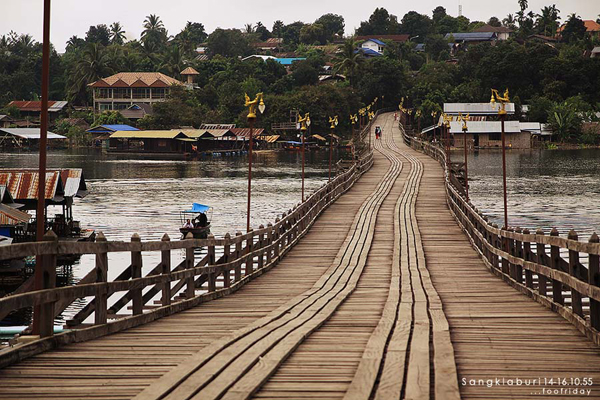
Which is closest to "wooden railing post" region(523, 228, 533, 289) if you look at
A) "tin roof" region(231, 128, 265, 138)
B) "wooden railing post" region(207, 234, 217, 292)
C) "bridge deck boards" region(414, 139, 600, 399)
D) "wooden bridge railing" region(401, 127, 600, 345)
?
"wooden bridge railing" region(401, 127, 600, 345)

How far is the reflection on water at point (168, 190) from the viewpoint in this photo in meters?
53.8

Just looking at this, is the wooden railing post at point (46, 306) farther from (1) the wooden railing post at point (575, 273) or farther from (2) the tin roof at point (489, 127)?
(2) the tin roof at point (489, 127)

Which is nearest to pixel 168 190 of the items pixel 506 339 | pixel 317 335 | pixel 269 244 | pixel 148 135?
pixel 148 135

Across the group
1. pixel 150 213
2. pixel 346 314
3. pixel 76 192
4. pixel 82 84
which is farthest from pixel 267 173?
pixel 346 314

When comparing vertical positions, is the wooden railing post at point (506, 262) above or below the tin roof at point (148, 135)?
below

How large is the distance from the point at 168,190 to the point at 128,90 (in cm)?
8349

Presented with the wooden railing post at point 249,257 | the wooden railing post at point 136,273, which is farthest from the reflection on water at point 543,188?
the wooden railing post at point 136,273

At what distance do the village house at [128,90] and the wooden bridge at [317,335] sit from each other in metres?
146

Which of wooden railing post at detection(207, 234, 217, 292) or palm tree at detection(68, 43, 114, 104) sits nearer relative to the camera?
wooden railing post at detection(207, 234, 217, 292)

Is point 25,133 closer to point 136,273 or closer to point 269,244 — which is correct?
point 269,244

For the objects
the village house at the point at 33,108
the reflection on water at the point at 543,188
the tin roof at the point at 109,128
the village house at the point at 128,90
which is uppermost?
the village house at the point at 128,90

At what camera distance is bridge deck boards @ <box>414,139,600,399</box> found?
322 inches

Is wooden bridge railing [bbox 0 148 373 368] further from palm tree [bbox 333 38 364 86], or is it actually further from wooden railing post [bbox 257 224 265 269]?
palm tree [bbox 333 38 364 86]

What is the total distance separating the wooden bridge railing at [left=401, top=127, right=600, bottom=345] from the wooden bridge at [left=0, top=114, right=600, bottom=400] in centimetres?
4
